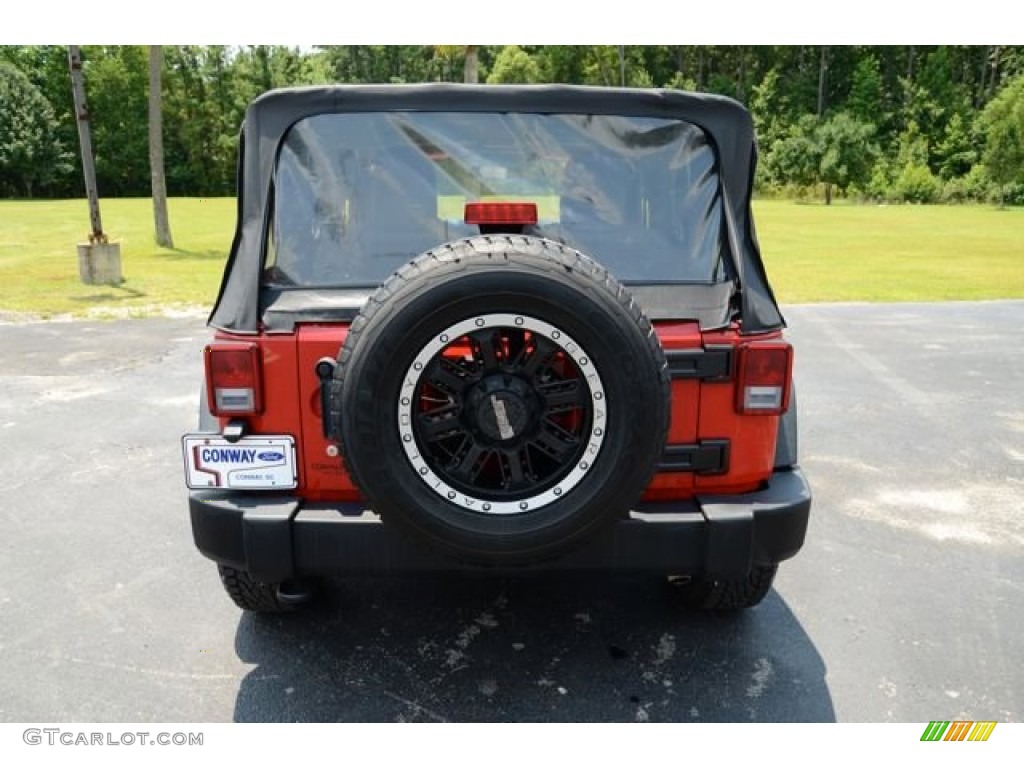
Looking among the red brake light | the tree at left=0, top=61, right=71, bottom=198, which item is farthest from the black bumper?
the tree at left=0, top=61, right=71, bottom=198

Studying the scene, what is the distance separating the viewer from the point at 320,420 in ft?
8.87

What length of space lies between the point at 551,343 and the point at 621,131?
3.56 ft

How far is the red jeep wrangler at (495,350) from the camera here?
2.35m

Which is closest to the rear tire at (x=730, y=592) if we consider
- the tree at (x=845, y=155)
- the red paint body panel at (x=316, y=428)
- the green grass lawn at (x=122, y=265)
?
the red paint body panel at (x=316, y=428)

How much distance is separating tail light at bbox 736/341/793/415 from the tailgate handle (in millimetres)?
1338

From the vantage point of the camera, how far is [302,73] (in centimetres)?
6906

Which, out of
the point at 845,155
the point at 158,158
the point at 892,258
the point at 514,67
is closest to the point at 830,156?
the point at 845,155

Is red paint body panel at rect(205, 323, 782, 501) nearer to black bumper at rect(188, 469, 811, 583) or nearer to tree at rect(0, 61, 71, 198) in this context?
black bumper at rect(188, 469, 811, 583)

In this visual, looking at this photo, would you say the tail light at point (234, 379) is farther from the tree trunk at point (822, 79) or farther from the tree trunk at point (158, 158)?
the tree trunk at point (822, 79)

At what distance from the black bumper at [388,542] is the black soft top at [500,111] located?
2.22 feet

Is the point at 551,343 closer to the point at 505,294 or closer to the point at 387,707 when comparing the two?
the point at 505,294

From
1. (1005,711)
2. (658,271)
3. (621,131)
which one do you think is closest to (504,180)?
(621,131)

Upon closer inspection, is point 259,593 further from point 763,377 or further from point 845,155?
point 845,155

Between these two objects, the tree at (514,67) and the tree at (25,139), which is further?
the tree at (514,67)
